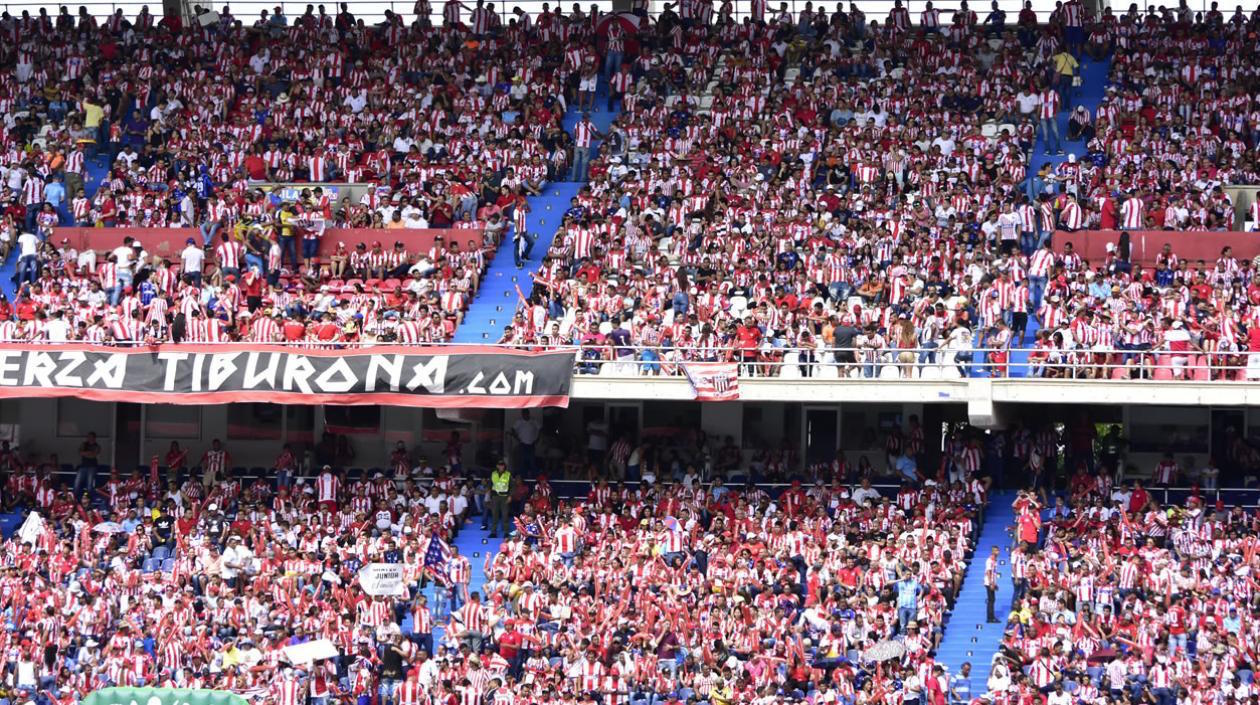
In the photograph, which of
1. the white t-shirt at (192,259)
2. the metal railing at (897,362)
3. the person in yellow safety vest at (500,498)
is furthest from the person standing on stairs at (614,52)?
the person in yellow safety vest at (500,498)

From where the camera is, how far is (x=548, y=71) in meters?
44.9

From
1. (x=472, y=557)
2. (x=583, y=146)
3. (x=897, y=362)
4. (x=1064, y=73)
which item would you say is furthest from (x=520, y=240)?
(x=1064, y=73)

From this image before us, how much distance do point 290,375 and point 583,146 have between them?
9.28m

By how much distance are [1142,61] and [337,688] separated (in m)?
20.2

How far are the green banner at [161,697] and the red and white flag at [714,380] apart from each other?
8.19 m

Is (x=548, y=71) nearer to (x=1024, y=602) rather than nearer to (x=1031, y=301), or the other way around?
(x=1031, y=301)

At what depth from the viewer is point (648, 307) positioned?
35531 millimetres

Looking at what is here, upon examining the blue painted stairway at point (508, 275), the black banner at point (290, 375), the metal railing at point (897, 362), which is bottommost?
the black banner at point (290, 375)

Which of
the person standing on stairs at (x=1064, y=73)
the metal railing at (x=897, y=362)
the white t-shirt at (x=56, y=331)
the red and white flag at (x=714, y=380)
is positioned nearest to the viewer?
the metal railing at (x=897, y=362)

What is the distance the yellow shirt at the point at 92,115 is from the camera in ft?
145

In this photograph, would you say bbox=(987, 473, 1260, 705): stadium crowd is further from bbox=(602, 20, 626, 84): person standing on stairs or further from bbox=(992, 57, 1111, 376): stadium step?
bbox=(602, 20, 626, 84): person standing on stairs

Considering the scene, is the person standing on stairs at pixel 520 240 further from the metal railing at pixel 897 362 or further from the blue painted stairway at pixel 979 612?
the blue painted stairway at pixel 979 612

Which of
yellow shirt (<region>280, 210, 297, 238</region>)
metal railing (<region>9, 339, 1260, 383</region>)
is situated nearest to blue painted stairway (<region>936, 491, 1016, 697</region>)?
metal railing (<region>9, 339, 1260, 383</region>)

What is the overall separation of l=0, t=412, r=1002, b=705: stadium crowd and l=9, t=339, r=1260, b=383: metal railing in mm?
1573
